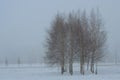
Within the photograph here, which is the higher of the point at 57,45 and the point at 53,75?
the point at 57,45

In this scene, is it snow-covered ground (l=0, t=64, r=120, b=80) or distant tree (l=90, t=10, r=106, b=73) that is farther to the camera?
distant tree (l=90, t=10, r=106, b=73)

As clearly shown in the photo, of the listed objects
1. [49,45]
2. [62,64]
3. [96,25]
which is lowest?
[62,64]

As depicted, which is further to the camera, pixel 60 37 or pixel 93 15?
pixel 93 15

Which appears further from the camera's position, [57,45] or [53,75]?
[57,45]

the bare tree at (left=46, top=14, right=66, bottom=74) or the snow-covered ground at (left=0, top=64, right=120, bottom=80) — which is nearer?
the snow-covered ground at (left=0, top=64, right=120, bottom=80)

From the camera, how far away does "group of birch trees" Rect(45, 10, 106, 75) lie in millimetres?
49344

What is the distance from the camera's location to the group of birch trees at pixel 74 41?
49.3m

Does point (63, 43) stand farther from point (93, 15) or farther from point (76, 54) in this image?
point (93, 15)

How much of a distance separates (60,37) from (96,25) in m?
6.81

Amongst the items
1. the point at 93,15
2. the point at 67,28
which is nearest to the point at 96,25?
the point at 93,15

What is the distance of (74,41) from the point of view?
49.9 m

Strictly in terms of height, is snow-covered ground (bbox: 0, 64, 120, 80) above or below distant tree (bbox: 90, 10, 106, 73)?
below

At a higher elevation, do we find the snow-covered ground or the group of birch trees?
the group of birch trees

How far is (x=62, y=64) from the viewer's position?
49.5 m
